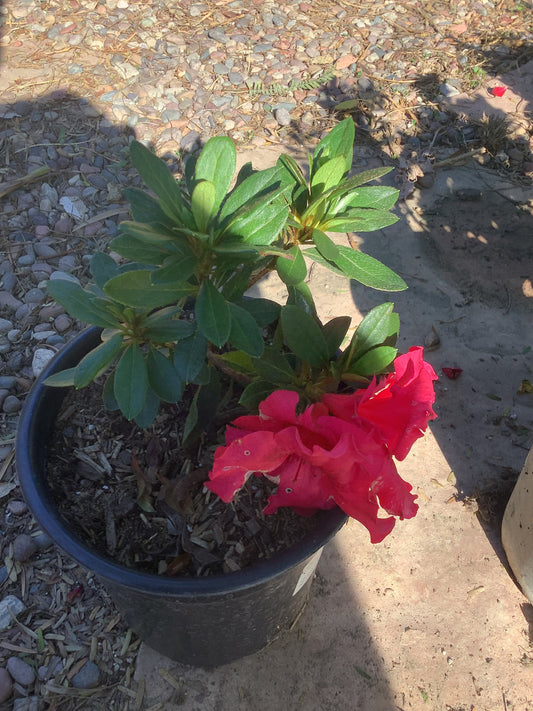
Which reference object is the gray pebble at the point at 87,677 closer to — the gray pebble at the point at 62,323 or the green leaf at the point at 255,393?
the green leaf at the point at 255,393

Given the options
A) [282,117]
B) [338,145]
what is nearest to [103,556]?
[338,145]

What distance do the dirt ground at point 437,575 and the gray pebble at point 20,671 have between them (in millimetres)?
314

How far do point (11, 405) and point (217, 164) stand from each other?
60.0 inches

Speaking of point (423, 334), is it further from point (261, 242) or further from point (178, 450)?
point (261, 242)

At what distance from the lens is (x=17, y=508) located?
Result: 2102 mm

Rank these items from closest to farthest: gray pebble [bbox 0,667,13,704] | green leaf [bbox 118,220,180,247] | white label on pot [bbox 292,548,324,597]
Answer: green leaf [bbox 118,220,180,247]
white label on pot [bbox 292,548,324,597]
gray pebble [bbox 0,667,13,704]

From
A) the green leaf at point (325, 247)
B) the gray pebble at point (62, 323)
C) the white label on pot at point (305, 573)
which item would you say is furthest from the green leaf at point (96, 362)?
the gray pebble at point (62, 323)

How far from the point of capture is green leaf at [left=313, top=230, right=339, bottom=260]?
1.16m

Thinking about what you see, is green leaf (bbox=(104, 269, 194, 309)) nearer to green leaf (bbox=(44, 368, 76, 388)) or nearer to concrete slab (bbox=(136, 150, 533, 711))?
green leaf (bbox=(44, 368, 76, 388))

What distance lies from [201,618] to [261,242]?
95cm

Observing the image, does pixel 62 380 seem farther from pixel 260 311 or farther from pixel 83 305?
pixel 260 311

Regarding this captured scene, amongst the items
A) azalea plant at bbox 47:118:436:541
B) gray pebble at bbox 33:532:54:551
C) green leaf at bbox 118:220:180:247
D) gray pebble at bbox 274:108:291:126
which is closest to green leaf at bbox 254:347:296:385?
azalea plant at bbox 47:118:436:541

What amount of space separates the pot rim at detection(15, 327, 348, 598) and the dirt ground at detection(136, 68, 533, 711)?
777 mm

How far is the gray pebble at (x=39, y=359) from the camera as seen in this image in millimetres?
2377
